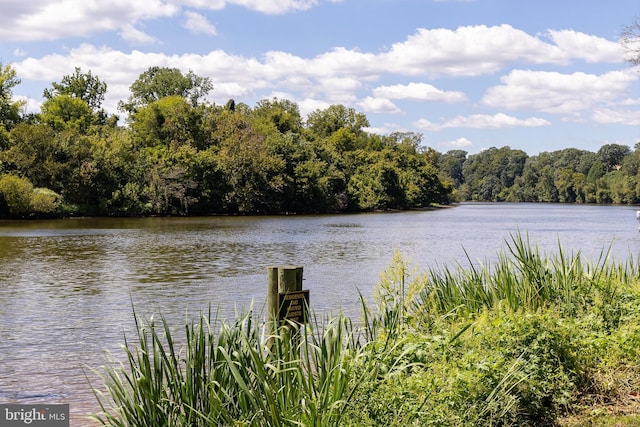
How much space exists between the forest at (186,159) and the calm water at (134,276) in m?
14.6

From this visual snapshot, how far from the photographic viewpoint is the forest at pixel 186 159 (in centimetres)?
5734

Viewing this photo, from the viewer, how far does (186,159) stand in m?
67.9

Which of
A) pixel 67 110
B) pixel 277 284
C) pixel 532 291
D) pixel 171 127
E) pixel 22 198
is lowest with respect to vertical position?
pixel 532 291

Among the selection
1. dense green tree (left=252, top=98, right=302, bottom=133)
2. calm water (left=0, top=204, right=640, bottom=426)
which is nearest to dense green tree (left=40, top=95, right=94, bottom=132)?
dense green tree (left=252, top=98, right=302, bottom=133)

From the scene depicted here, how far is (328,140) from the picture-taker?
10644cm

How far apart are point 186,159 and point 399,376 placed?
6413 centimetres

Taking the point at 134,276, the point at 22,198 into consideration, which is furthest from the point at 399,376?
the point at 22,198

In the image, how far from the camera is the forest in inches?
2258

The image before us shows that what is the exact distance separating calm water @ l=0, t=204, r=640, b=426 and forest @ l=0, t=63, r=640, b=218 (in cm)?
1462

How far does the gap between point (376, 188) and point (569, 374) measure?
90.4 metres

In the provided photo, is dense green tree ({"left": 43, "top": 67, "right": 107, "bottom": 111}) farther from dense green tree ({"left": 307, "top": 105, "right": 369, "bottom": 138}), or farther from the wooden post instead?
the wooden post

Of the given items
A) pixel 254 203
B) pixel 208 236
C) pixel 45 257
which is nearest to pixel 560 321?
pixel 45 257

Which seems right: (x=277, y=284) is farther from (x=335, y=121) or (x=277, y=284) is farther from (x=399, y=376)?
(x=335, y=121)

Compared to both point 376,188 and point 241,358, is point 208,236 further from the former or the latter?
point 376,188
